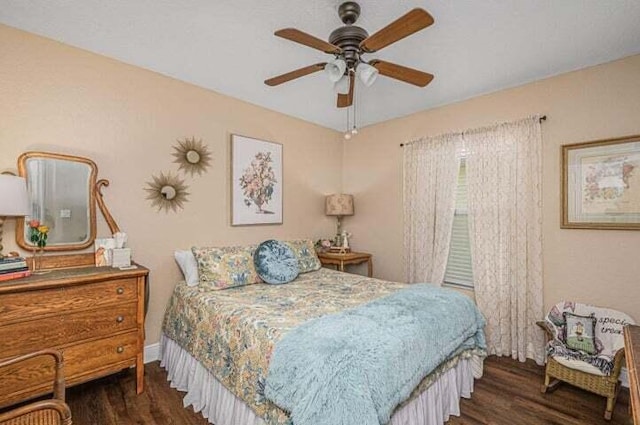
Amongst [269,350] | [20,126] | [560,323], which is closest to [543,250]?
[560,323]

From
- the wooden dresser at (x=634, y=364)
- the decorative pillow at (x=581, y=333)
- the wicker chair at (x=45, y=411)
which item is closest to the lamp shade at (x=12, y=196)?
the wicker chair at (x=45, y=411)

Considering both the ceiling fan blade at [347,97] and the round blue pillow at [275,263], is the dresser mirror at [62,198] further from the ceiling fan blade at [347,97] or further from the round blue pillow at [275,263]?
the ceiling fan blade at [347,97]

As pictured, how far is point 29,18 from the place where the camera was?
2.02m

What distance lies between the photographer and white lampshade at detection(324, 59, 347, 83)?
1.82 m

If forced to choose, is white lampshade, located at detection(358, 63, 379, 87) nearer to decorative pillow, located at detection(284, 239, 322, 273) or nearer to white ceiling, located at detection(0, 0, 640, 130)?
white ceiling, located at detection(0, 0, 640, 130)

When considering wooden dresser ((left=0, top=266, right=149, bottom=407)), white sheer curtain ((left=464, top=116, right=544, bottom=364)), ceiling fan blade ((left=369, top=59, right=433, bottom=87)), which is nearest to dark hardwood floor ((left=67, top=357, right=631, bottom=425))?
wooden dresser ((left=0, top=266, right=149, bottom=407))

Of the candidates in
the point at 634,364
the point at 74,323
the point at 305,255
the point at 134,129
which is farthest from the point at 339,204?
the point at 634,364

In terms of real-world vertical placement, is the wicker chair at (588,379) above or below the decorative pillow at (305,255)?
below

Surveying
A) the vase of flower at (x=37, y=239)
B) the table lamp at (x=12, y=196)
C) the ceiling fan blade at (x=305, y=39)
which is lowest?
the vase of flower at (x=37, y=239)

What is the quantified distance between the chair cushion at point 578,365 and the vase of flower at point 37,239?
3.80 metres

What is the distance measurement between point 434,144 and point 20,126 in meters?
3.69

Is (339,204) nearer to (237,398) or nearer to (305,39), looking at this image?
(305,39)

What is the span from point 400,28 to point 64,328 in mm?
2639

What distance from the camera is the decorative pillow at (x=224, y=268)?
8.38 ft
